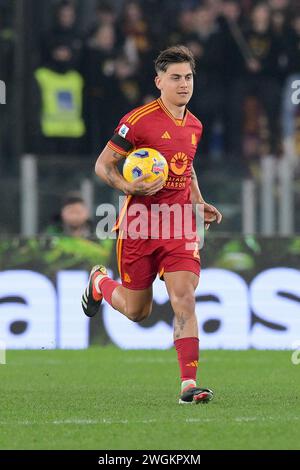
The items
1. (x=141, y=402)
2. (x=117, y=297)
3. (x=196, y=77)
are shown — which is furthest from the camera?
(x=196, y=77)

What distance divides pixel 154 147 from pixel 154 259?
72cm

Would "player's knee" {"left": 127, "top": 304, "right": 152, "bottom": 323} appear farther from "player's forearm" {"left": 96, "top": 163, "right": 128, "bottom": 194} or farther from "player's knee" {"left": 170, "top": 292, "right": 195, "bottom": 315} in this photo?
"player's forearm" {"left": 96, "top": 163, "right": 128, "bottom": 194}

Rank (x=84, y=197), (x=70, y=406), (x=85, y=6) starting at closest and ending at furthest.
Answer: (x=70, y=406) < (x=84, y=197) < (x=85, y=6)

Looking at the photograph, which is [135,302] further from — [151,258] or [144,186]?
[144,186]

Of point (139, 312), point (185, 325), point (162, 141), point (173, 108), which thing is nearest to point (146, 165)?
point (162, 141)

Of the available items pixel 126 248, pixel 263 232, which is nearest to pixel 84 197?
pixel 263 232

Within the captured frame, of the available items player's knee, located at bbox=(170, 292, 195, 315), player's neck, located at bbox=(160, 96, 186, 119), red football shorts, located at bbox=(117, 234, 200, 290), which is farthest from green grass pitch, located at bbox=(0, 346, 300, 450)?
player's neck, located at bbox=(160, 96, 186, 119)

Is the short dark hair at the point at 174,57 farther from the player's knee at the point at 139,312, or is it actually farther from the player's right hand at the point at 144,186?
the player's knee at the point at 139,312

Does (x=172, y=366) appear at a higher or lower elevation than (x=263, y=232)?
lower

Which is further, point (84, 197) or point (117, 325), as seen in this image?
point (84, 197)

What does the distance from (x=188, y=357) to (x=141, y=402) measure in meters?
0.42

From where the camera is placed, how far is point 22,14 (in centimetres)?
1522

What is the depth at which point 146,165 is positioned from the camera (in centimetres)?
819
